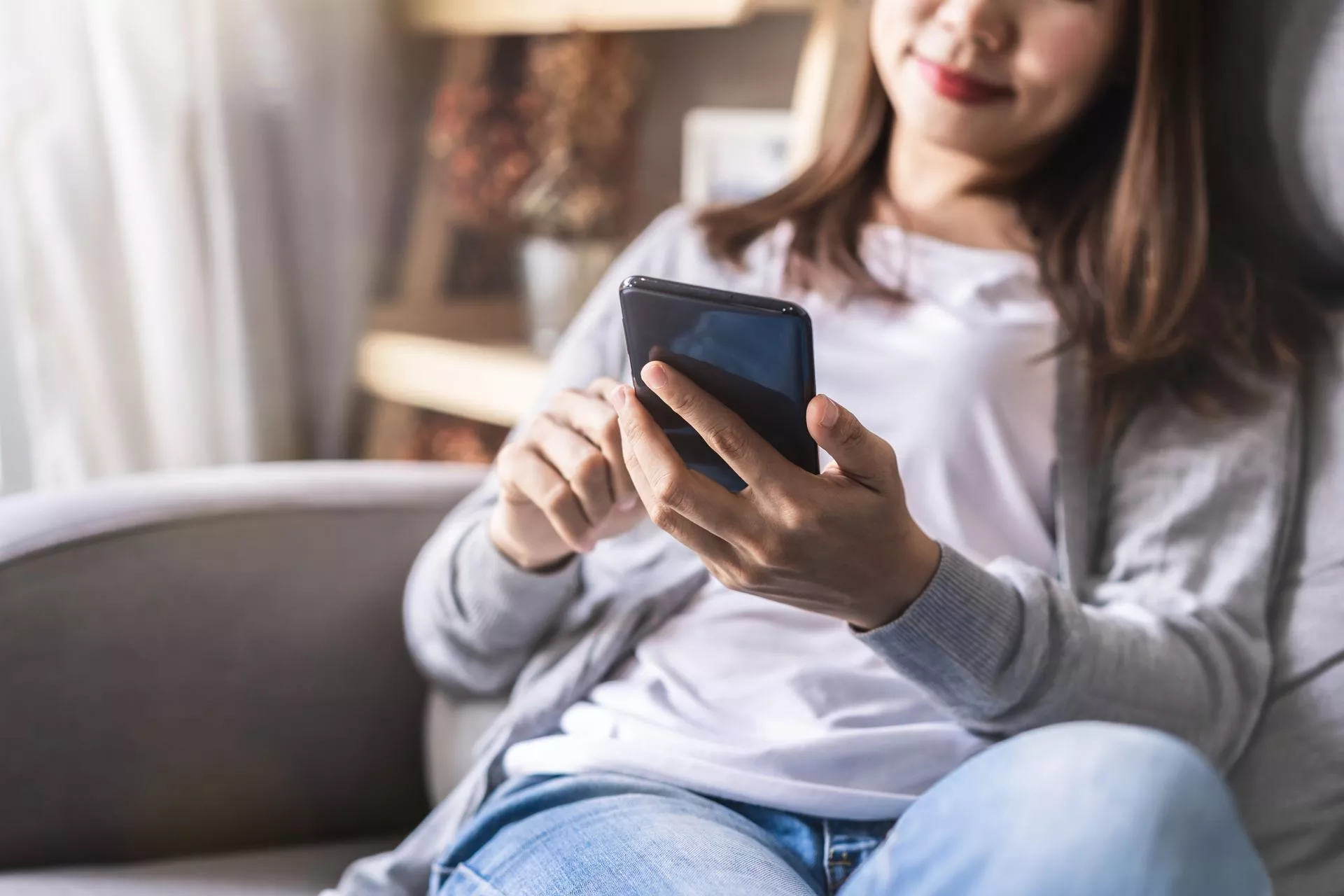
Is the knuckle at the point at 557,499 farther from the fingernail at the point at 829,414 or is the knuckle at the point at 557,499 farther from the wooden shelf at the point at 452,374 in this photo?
the wooden shelf at the point at 452,374

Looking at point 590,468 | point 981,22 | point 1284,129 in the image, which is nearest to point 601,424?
point 590,468

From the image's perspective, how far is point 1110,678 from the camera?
2.17 ft

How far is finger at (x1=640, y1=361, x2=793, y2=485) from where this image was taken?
52cm

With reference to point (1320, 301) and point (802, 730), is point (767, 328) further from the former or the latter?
point (1320, 301)

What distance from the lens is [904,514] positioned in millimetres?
567

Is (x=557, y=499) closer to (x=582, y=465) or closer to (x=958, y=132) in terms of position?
(x=582, y=465)

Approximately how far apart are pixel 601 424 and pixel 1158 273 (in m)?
0.40

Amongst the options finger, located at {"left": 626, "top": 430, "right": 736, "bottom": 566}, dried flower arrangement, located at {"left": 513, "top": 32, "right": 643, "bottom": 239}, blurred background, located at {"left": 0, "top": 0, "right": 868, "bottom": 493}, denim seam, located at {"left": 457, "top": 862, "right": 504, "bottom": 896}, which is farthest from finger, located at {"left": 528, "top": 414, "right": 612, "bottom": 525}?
dried flower arrangement, located at {"left": 513, "top": 32, "right": 643, "bottom": 239}

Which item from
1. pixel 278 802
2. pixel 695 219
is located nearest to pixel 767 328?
pixel 695 219

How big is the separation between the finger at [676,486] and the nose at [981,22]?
1.28 ft

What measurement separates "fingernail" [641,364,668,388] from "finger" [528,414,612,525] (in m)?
0.15

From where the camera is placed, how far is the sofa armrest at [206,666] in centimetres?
76

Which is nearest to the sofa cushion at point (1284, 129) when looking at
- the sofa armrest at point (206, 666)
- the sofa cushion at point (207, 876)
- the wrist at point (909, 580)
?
the wrist at point (909, 580)

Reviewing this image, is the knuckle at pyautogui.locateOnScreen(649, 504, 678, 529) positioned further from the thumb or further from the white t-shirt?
the white t-shirt
